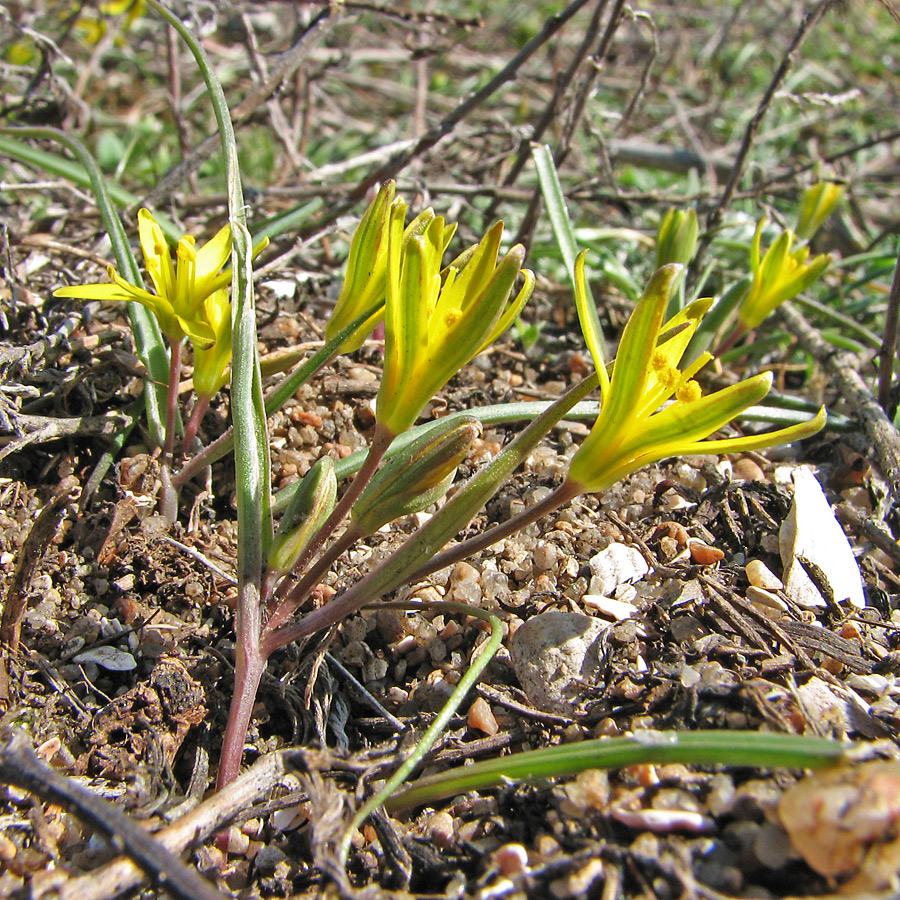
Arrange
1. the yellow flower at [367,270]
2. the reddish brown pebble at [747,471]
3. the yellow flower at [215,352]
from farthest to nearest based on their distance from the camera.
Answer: the reddish brown pebble at [747,471]
the yellow flower at [215,352]
the yellow flower at [367,270]

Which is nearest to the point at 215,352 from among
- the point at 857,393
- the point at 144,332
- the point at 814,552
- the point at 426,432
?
the point at 144,332

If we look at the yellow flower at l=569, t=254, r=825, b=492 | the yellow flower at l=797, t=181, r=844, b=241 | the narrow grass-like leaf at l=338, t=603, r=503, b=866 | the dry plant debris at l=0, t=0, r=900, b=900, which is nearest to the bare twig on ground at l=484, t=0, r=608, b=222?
the dry plant debris at l=0, t=0, r=900, b=900

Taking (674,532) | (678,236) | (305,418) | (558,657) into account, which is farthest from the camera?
(678,236)

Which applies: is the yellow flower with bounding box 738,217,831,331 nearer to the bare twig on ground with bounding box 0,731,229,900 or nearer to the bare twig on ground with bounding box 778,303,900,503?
the bare twig on ground with bounding box 778,303,900,503

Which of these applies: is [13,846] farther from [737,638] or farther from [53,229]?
[53,229]

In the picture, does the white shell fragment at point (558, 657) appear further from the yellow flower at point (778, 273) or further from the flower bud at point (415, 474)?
the yellow flower at point (778, 273)

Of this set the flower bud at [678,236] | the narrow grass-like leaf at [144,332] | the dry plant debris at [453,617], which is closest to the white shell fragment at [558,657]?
the dry plant debris at [453,617]

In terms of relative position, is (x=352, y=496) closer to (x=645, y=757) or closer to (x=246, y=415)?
(x=246, y=415)
